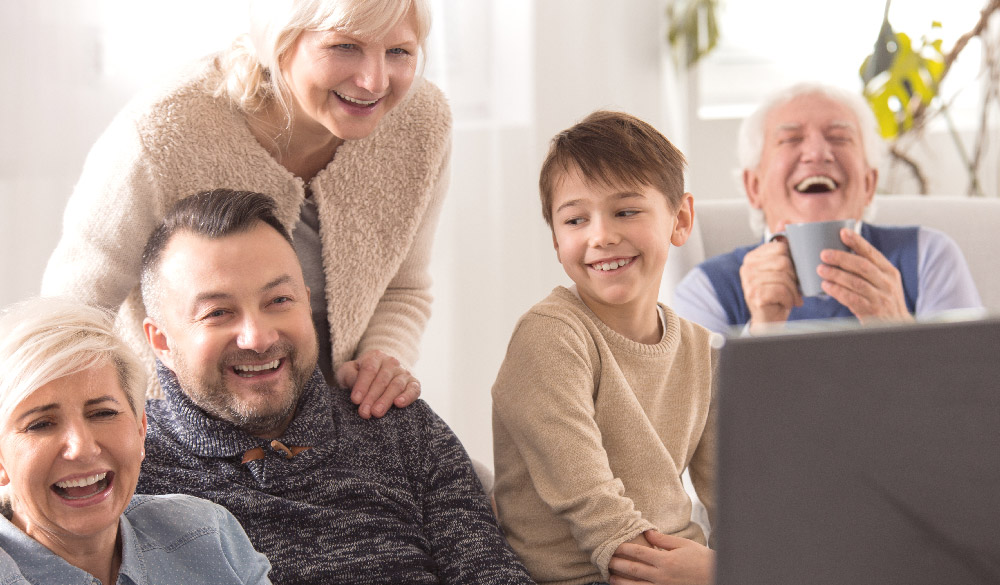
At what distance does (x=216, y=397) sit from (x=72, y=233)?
390mm

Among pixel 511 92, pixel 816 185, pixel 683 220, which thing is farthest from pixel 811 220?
pixel 511 92

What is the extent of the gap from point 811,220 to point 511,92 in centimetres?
127

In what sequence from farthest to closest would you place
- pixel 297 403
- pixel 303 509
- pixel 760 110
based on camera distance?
pixel 760 110
pixel 297 403
pixel 303 509

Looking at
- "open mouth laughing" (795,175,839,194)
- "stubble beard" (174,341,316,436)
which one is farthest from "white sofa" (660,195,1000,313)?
"stubble beard" (174,341,316,436)

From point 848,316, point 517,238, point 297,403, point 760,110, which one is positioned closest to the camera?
point 297,403

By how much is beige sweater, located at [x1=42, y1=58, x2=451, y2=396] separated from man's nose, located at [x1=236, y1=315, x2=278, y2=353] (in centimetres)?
29

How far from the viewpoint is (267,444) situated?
1.34m

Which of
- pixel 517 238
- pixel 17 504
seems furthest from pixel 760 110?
pixel 17 504

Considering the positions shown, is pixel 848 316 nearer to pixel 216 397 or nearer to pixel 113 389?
pixel 216 397

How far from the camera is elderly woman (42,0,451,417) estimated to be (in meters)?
1.44

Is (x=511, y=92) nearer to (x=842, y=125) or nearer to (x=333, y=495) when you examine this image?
(x=842, y=125)

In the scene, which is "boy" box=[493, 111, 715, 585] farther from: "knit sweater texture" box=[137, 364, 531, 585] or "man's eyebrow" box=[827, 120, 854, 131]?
"man's eyebrow" box=[827, 120, 854, 131]

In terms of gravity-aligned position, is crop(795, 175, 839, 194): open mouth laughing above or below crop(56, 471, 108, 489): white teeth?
above

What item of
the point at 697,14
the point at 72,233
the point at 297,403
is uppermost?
the point at 697,14
